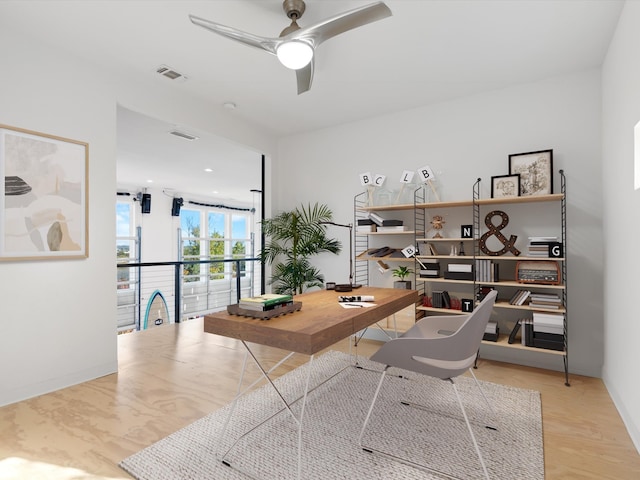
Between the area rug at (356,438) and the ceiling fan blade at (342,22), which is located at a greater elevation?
the ceiling fan blade at (342,22)

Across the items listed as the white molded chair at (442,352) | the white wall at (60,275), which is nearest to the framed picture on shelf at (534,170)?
the white molded chair at (442,352)

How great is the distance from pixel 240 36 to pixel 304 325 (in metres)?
1.67

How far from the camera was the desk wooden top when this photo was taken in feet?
5.21

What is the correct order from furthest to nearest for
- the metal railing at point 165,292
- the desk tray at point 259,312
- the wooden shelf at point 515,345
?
the metal railing at point 165,292 < the wooden shelf at point 515,345 < the desk tray at point 259,312

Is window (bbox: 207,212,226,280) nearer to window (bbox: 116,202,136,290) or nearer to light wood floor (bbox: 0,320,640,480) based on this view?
window (bbox: 116,202,136,290)

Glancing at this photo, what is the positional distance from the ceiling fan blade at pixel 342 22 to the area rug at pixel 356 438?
2.30 meters

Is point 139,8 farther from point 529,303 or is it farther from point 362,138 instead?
point 529,303

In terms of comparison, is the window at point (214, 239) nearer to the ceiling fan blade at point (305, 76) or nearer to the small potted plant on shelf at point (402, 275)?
the small potted plant on shelf at point (402, 275)

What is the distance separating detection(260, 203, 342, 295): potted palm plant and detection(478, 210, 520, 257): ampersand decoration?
1685 millimetres

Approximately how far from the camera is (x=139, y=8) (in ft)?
7.47

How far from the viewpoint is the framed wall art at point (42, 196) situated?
2.48 meters

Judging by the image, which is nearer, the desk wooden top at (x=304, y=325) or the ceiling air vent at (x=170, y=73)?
the desk wooden top at (x=304, y=325)

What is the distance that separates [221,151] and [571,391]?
510cm

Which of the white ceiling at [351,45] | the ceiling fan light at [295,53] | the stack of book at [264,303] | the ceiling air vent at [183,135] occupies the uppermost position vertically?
the white ceiling at [351,45]
